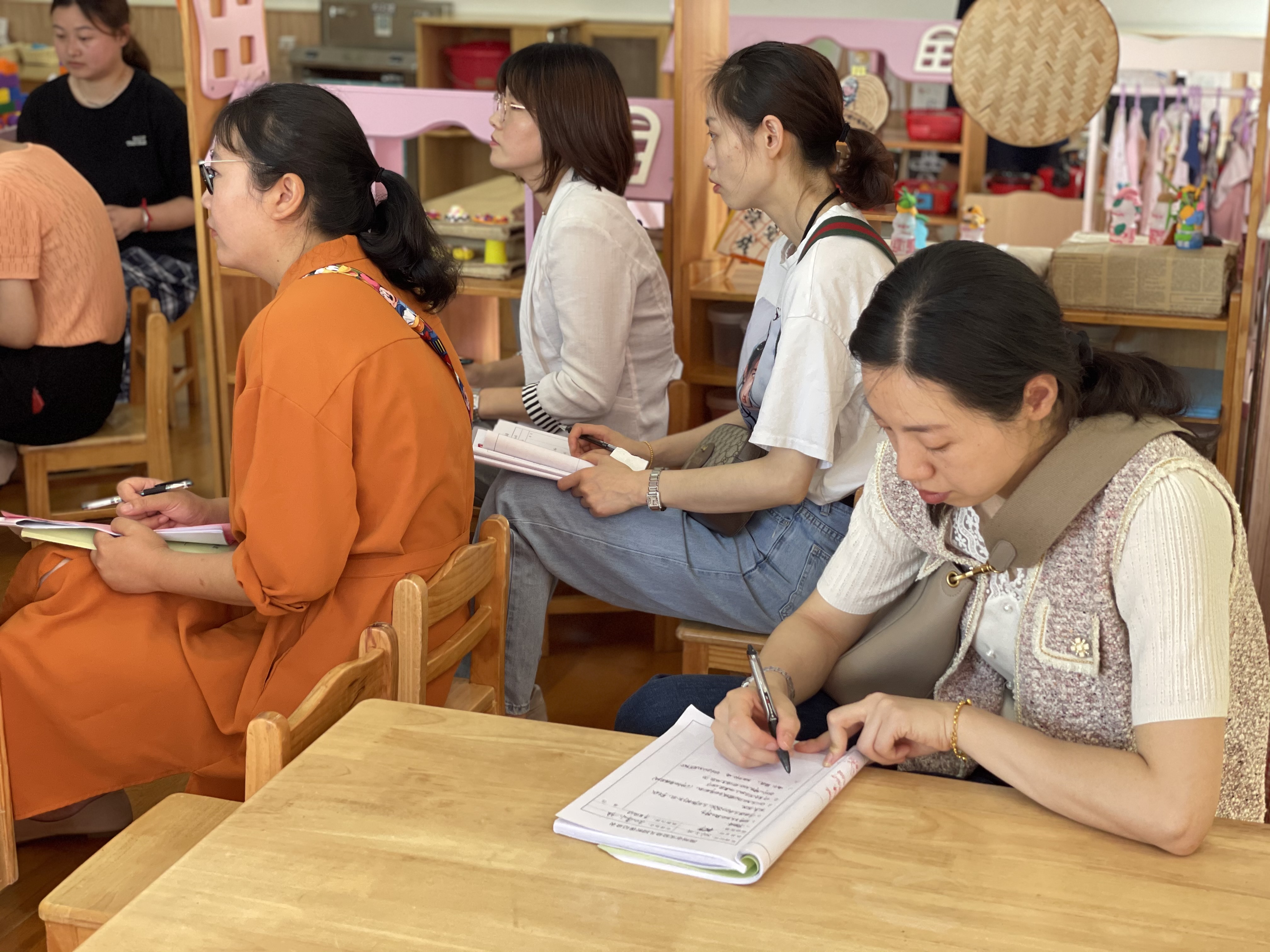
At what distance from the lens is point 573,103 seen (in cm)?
261

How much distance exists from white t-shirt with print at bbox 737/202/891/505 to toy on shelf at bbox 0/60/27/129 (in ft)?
13.8

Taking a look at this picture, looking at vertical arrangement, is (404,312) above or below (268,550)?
Answer: above

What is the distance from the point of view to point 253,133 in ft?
5.80

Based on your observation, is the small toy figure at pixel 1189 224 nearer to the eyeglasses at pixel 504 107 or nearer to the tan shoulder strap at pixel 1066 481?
the eyeglasses at pixel 504 107

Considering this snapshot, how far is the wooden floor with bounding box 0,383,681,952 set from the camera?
2.04m

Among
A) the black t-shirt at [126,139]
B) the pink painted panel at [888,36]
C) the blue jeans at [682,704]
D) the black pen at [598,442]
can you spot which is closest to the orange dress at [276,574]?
the blue jeans at [682,704]

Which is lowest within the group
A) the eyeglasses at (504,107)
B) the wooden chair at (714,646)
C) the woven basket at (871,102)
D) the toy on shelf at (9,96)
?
the wooden chair at (714,646)

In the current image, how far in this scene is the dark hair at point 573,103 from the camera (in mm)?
2602

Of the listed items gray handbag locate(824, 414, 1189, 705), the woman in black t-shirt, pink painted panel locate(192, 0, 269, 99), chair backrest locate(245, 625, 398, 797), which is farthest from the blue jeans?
the woman in black t-shirt

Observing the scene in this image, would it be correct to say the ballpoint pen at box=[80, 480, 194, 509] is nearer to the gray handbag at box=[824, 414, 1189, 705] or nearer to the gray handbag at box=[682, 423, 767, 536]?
the gray handbag at box=[682, 423, 767, 536]

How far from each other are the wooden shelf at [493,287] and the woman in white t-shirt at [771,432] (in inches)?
44.1

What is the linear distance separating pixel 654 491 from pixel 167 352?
Result: 161cm

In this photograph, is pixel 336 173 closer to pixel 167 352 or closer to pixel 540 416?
pixel 540 416

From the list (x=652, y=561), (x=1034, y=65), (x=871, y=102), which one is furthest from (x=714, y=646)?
(x=871, y=102)
